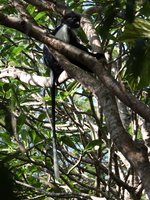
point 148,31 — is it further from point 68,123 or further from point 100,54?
point 68,123

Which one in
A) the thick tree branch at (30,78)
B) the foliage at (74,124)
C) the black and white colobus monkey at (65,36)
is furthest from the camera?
the black and white colobus monkey at (65,36)

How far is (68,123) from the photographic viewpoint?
9.94 ft

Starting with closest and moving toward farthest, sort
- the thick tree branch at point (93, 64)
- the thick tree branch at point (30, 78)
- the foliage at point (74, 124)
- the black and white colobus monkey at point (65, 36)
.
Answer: the foliage at point (74, 124) < the thick tree branch at point (93, 64) < the thick tree branch at point (30, 78) < the black and white colobus monkey at point (65, 36)

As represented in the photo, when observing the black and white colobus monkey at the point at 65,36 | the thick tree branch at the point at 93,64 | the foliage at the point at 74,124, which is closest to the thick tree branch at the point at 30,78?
the foliage at the point at 74,124

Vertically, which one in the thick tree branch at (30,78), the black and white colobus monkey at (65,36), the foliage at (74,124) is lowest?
the foliage at (74,124)

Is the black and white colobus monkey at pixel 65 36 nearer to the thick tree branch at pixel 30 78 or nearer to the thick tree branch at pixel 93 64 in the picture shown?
the thick tree branch at pixel 30 78

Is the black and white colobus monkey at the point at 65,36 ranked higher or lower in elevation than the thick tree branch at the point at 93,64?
higher

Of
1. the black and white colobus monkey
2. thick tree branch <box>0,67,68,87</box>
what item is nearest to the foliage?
thick tree branch <box>0,67,68,87</box>

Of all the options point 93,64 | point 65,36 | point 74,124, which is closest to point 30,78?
point 74,124

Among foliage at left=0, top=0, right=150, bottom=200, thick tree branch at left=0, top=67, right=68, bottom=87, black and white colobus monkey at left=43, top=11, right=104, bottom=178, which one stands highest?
black and white colobus monkey at left=43, top=11, right=104, bottom=178

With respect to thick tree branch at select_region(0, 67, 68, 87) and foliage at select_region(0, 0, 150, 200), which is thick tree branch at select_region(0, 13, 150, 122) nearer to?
foliage at select_region(0, 0, 150, 200)

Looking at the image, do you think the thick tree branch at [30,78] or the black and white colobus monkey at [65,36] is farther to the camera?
the black and white colobus monkey at [65,36]

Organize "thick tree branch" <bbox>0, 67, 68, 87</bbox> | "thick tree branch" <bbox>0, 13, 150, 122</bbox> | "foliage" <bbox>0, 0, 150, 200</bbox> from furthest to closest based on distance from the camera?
1. "thick tree branch" <bbox>0, 67, 68, 87</bbox>
2. "thick tree branch" <bbox>0, 13, 150, 122</bbox>
3. "foliage" <bbox>0, 0, 150, 200</bbox>

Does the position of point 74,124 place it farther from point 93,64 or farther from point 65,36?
point 65,36
